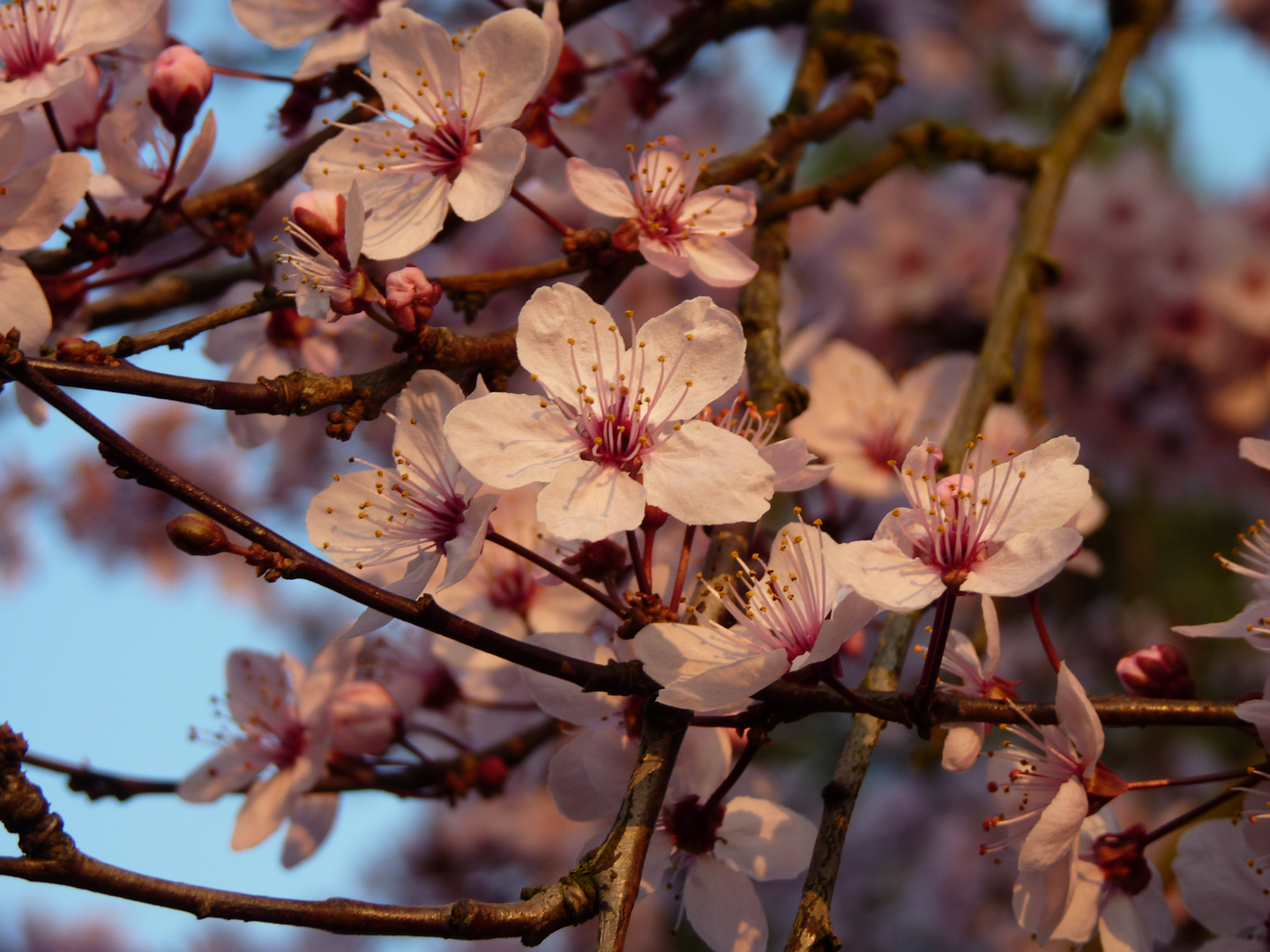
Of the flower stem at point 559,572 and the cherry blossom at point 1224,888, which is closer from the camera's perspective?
the flower stem at point 559,572

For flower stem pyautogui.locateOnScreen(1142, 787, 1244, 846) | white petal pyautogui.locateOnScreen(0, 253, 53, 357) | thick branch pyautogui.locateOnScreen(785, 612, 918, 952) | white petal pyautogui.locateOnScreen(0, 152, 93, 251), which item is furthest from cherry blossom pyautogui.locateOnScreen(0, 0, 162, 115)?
flower stem pyautogui.locateOnScreen(1142, 787, 1244, 846)

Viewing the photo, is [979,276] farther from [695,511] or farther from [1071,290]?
[695,511]

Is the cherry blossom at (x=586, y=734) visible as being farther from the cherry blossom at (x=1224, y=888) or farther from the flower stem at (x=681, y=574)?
the cherry blossom at (x=1224, y=888)

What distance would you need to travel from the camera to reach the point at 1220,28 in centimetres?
324

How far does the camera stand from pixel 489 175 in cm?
115

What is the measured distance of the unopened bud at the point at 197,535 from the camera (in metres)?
0.84

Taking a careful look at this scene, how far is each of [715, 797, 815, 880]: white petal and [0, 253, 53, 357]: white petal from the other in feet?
3.03

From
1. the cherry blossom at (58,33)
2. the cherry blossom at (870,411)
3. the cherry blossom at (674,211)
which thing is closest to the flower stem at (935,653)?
the cherry blossom at (674,211)

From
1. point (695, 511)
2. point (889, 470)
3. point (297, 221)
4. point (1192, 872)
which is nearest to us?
point (695, 511)

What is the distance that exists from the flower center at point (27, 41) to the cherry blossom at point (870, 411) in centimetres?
117

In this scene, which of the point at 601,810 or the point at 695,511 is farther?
the point at 601,810

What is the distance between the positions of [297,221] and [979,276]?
2391mm

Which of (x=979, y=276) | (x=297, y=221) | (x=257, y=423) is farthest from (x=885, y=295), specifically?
(x=297, y=221)

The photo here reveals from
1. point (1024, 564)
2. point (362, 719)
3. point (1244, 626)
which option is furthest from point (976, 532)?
point (362, 719)
